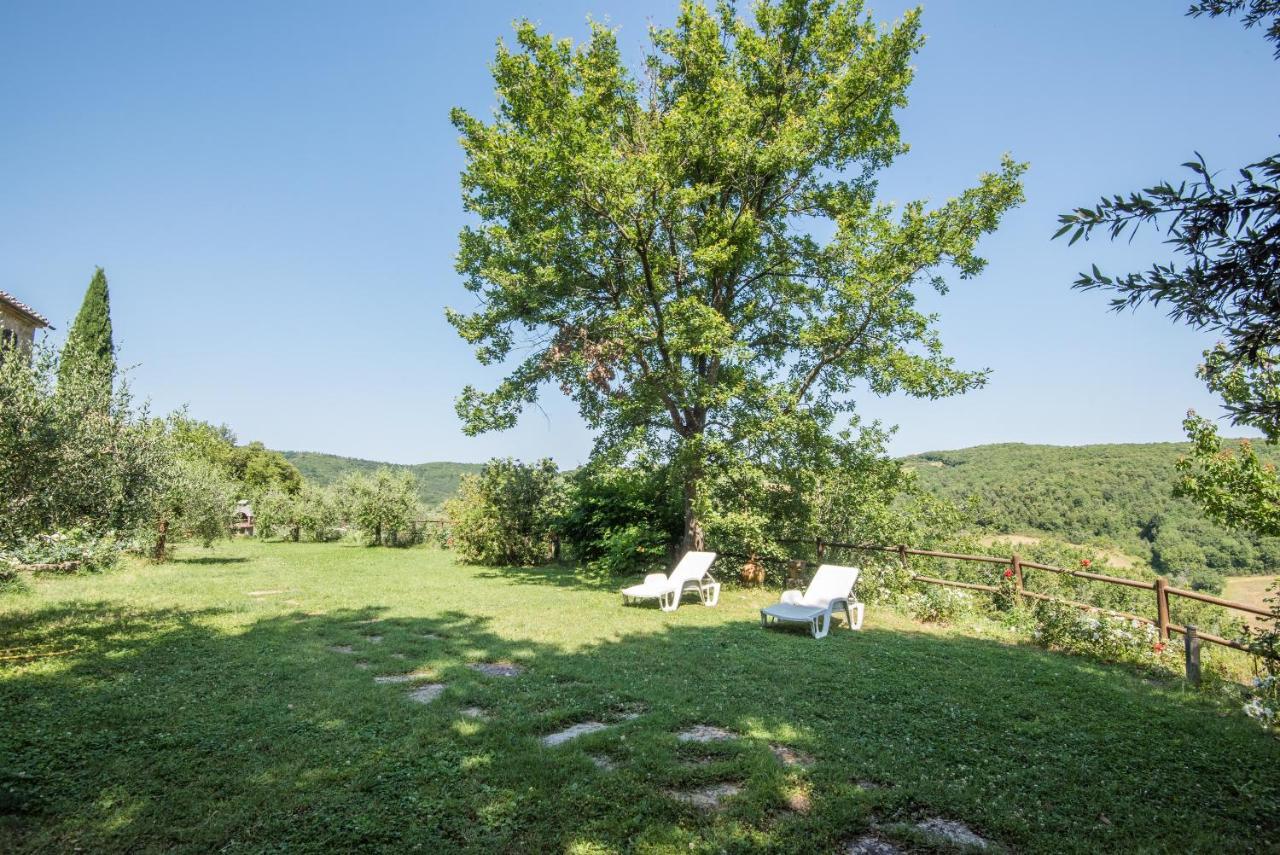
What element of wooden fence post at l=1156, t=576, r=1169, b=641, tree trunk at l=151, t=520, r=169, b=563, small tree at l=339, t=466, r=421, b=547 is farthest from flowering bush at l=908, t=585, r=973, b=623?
small tree at l=339, t=466, r=421, b=547

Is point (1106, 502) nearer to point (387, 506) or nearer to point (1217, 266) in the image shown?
point (387, 506)

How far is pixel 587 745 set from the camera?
432 cm

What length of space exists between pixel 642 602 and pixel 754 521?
2851 mm

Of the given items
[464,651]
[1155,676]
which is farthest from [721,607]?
[1155,676]

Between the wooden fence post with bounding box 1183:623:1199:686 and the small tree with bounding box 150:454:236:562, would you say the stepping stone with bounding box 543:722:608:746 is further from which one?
the small tree with bounding box 150:454:236:562

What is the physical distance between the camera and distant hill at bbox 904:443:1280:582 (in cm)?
2552

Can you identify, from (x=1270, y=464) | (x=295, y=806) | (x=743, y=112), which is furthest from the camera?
(x=743, y=112)

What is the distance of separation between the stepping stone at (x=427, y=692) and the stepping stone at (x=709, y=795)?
2790 millimetres

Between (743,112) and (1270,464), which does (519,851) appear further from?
Answer: (743,112)

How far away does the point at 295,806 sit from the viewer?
347cm

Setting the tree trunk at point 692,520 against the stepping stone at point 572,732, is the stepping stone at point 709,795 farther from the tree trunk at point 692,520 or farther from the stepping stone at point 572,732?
the tree trunk at point 692,520

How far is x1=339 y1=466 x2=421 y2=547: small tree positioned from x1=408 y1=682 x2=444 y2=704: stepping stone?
19.5 metres

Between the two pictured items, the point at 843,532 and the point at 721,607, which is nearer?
the point at 721,607

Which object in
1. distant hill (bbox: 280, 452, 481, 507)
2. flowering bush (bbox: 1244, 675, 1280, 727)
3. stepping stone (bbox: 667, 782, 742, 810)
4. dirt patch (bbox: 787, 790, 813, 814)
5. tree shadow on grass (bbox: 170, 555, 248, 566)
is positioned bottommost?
tree shadow on grass (bbox: 170, 555, 248, 566)
